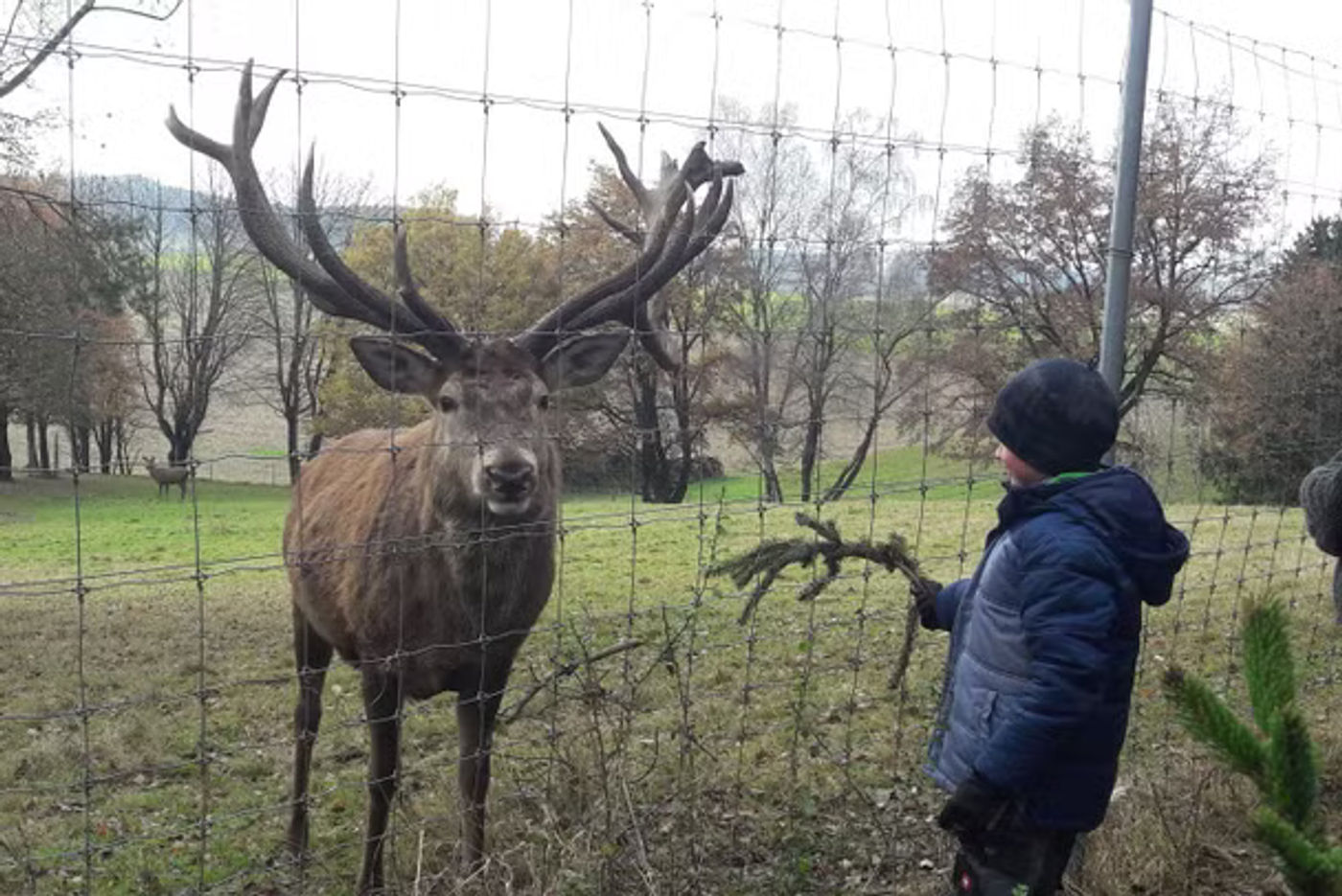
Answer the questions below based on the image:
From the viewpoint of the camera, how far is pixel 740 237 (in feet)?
19.5

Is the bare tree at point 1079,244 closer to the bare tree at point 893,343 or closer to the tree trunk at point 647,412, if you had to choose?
the bare tree at point 893,343

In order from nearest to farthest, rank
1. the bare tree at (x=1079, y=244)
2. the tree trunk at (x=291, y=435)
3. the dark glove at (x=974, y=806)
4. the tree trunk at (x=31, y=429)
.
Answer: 1. the dark glove at (x=974, y=806)
2. the tree trunk at (x=291, y=435)
3. the tree trunk at (x=31, y=429)
4. the bare tree at (x=1079, y=244)

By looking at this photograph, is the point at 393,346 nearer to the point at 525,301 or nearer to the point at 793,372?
the point at 525,301

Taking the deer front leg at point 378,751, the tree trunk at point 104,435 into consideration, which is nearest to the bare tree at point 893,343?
the deer front leg at point 378,751

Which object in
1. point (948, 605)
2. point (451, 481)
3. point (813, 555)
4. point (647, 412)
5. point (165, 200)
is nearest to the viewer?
point (948, 605)

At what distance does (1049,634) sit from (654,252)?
264cm

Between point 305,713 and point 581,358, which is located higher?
point 581,358

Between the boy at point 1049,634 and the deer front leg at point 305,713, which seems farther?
the deer front leg at point 305,713

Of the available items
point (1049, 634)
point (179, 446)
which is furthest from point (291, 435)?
point (1049, 634)

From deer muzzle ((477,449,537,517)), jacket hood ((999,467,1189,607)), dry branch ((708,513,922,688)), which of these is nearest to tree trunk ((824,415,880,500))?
dry branch ((708,513,922,688))

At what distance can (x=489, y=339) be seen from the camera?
15.9 feet

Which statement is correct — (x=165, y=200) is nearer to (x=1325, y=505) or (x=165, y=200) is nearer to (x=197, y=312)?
(x=197, y=312)

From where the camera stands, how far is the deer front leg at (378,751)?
15.5 ft

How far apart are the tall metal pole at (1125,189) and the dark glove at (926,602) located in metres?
1.26
